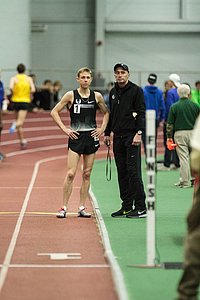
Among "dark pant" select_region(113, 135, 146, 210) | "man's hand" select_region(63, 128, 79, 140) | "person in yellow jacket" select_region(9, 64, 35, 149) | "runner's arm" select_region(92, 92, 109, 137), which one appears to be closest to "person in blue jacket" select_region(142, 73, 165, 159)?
"person in yellow jacket" select_region(9, 64, 35, 149)

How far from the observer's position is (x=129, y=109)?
12.9 m

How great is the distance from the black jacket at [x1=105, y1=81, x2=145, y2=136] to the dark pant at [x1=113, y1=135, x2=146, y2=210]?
14 centimetres

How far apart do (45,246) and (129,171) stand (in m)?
2.42

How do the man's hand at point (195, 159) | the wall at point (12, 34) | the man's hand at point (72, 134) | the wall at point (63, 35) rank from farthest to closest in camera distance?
the wall at point (63, 35) → the wall at point (12, 34) → the man's hand at point (72, 134) → the man's hand at point (195, 159)

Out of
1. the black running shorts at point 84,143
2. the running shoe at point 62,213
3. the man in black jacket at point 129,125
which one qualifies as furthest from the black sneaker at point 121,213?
the black running shorts at point 84,143

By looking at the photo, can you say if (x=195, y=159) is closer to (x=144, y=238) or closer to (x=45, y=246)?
(x=45, y=246)

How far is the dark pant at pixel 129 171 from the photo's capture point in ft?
42.2

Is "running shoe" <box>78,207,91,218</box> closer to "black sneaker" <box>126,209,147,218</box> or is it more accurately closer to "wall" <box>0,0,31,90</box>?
"black sneaker" <box>126,209,147,218</box>

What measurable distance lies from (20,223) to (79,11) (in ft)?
95.4

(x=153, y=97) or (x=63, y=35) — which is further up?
(x=63, y=35)

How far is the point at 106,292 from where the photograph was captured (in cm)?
829

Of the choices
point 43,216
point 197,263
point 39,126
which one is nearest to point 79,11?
point 39,126

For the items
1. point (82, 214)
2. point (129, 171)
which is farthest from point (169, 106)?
point (129, 171)

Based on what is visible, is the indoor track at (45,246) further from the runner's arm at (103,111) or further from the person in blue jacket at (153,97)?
the person in blue jacket at (153,97)
